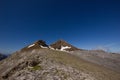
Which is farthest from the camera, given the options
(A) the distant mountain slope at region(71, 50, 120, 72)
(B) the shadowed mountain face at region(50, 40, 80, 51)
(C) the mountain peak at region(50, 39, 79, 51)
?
(B) the shadowed mountain face at region(50, 40, 80, 51)

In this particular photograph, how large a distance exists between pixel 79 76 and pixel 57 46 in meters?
71.9

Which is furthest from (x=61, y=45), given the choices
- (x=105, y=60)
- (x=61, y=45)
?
(x=105, y=60)

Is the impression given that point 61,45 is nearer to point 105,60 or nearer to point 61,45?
point 61,45

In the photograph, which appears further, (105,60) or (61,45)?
(61,45)

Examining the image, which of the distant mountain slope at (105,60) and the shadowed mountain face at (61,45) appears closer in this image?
the distant mountain slope at (105,60)

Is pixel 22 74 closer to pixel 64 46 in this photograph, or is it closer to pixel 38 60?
pixel 38 60

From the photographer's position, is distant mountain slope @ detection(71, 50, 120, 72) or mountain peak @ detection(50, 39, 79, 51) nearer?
distant mountain slope @ detection(71, 50, 120, 72)

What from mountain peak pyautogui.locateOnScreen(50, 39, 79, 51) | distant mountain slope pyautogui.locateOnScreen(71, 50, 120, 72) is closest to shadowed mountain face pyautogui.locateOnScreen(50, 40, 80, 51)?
mountain peak pyautogui.locateOnScreen(50, 39, 79, 51)

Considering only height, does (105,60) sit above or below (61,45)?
below

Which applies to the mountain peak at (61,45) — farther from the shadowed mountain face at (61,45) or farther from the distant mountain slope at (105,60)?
the distant mountain slope at (105,60)

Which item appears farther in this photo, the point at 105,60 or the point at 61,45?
the point at 61,45

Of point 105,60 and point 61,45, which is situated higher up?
point 61,45

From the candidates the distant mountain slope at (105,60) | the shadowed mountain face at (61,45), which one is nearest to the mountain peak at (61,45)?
the shadowed mountain face at (61,45)

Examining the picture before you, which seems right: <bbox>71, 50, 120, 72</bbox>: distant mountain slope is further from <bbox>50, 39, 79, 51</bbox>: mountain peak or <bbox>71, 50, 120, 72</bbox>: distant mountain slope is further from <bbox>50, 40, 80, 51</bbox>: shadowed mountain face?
<bbox>50, 40, 80, 51</bbox>: shadowed mountain face
